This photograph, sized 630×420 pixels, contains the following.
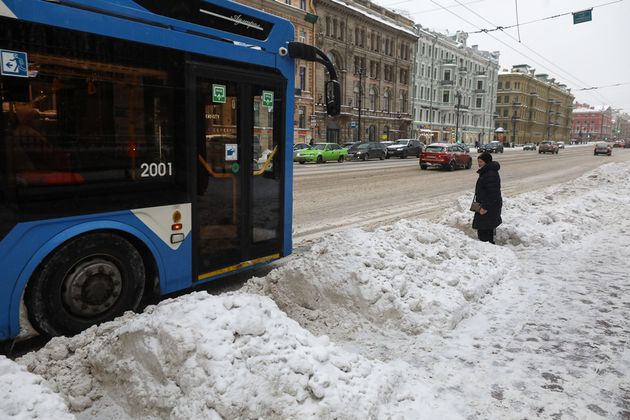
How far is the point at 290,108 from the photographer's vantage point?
5891mm

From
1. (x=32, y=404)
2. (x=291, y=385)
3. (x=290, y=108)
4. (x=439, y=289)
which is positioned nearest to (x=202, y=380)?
(x=291, y=385)

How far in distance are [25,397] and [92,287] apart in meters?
1.58

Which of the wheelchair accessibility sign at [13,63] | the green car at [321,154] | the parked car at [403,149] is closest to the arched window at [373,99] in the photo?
the parked car at [403,149]

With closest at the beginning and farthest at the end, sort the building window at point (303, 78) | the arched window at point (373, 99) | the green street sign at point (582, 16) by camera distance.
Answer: the green street sign at point (582, 16) → the building window at point (303, 78) → the arched window at point (373, 99)

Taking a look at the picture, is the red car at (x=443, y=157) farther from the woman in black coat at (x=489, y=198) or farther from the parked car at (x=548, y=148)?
the parked car at (x=548, y=148)

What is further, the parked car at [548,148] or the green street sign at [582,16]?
the parked car at [548,148]

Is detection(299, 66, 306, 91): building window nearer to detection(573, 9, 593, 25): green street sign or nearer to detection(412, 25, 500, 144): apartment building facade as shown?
detection(412, 25, 500, 144): apartment building facade

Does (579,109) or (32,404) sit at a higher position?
(579,109)

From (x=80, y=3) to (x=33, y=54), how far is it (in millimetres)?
593

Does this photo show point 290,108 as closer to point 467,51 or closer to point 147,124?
point 147,124

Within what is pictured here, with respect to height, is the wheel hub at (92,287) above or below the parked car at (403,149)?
below

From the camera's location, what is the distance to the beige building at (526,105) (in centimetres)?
10462

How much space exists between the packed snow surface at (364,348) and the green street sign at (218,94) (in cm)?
188

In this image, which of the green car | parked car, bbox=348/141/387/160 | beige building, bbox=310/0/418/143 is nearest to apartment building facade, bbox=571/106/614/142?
beige building, bbox=310/0/418/143
